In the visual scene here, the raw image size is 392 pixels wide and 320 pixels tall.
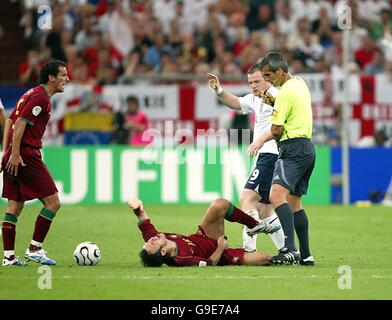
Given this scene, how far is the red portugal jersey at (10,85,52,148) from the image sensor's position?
11.8 metres

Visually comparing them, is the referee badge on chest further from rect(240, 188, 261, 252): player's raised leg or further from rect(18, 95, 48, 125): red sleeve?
rect(240, 188, 261, 252): player's raised leg

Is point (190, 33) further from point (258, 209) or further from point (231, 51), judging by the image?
point (258, 209)

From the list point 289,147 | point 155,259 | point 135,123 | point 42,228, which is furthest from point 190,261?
point 135,123

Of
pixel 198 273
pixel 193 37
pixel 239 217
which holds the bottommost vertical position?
pixel 198 273

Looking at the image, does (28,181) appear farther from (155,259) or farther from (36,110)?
(155,259)

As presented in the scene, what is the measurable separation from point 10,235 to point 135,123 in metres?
10.4

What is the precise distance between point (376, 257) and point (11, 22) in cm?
1499

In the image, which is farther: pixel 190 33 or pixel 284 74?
pixel 190 33

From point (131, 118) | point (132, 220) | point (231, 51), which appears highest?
point (231, 51)

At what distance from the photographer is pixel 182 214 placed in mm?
19391

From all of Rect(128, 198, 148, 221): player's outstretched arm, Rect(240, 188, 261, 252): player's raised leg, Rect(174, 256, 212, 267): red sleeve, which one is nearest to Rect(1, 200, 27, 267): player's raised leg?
Rect(128, 198, 148, 221): player's outstretched arm

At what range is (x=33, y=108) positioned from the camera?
1180 cm
